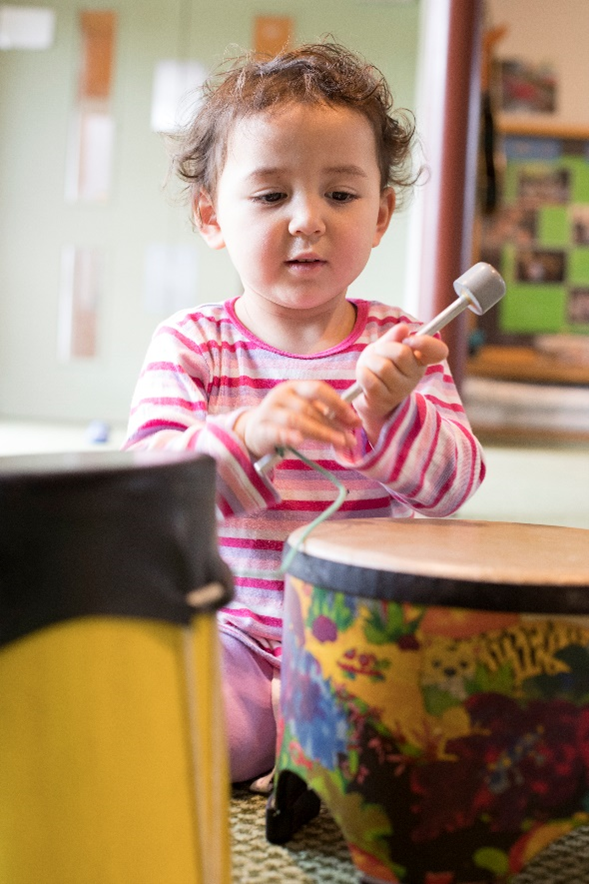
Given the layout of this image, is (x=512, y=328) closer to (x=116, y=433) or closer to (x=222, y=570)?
(x=116, y=433)

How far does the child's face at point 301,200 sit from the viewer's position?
94 centimetres

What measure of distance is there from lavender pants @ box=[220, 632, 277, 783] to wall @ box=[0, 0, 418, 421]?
3.07 metres

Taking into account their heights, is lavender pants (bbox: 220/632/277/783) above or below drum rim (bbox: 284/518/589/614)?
below

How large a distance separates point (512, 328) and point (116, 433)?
6.92 feet

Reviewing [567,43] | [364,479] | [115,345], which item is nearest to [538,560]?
[364,479]

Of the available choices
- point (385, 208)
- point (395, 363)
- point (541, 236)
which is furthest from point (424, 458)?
point (541, 236)

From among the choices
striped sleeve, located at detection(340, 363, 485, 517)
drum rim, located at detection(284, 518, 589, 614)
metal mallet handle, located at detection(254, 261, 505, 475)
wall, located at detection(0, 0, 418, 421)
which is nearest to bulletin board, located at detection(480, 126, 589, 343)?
wall, located at detection(0, 0, 418, 421)

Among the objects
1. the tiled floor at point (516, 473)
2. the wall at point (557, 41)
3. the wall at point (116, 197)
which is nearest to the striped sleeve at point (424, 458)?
the tiled floor at point (516, 473)

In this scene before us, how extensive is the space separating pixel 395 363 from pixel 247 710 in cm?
34

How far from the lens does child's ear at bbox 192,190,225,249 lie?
1.08 meters

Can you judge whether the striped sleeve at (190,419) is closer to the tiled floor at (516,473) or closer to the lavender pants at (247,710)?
the lavender pants at (247,710)

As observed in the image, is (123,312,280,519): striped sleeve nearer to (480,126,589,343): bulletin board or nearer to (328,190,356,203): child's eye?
(328,190,356,203): child's eye

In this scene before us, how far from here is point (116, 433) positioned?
3.51 metres

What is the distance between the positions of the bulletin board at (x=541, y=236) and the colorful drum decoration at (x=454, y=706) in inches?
165
